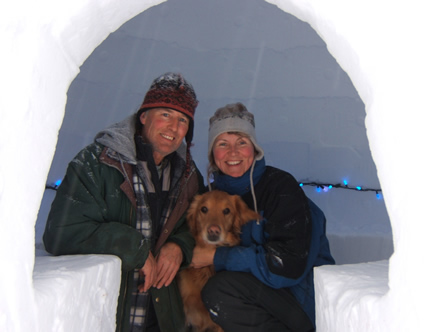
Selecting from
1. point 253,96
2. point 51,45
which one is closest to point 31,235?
point 51,45

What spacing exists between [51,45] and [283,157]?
11.6 ft

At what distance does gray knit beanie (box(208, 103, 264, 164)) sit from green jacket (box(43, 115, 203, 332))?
400 millimetres

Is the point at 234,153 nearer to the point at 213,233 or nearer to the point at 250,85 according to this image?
the point at 213,233

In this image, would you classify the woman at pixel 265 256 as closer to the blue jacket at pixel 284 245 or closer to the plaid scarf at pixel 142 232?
the blue jacket at pixel 284 245

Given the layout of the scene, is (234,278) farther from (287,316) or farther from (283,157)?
(283,157)

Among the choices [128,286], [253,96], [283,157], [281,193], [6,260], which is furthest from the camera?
[253,96]

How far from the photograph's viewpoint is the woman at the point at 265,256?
2217 mm

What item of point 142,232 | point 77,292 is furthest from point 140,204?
point 77,292

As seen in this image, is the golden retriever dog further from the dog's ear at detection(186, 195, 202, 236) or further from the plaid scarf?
the plaid scarf

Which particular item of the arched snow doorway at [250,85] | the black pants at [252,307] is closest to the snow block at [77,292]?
the black pants at [252,307]

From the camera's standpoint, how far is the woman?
2217 mm

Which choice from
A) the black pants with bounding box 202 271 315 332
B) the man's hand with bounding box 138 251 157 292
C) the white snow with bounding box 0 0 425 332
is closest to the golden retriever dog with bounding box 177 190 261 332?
the black pants with bounding box 202 271 315 332

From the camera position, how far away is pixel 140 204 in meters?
2.27

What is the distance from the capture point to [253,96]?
4.94 metres
